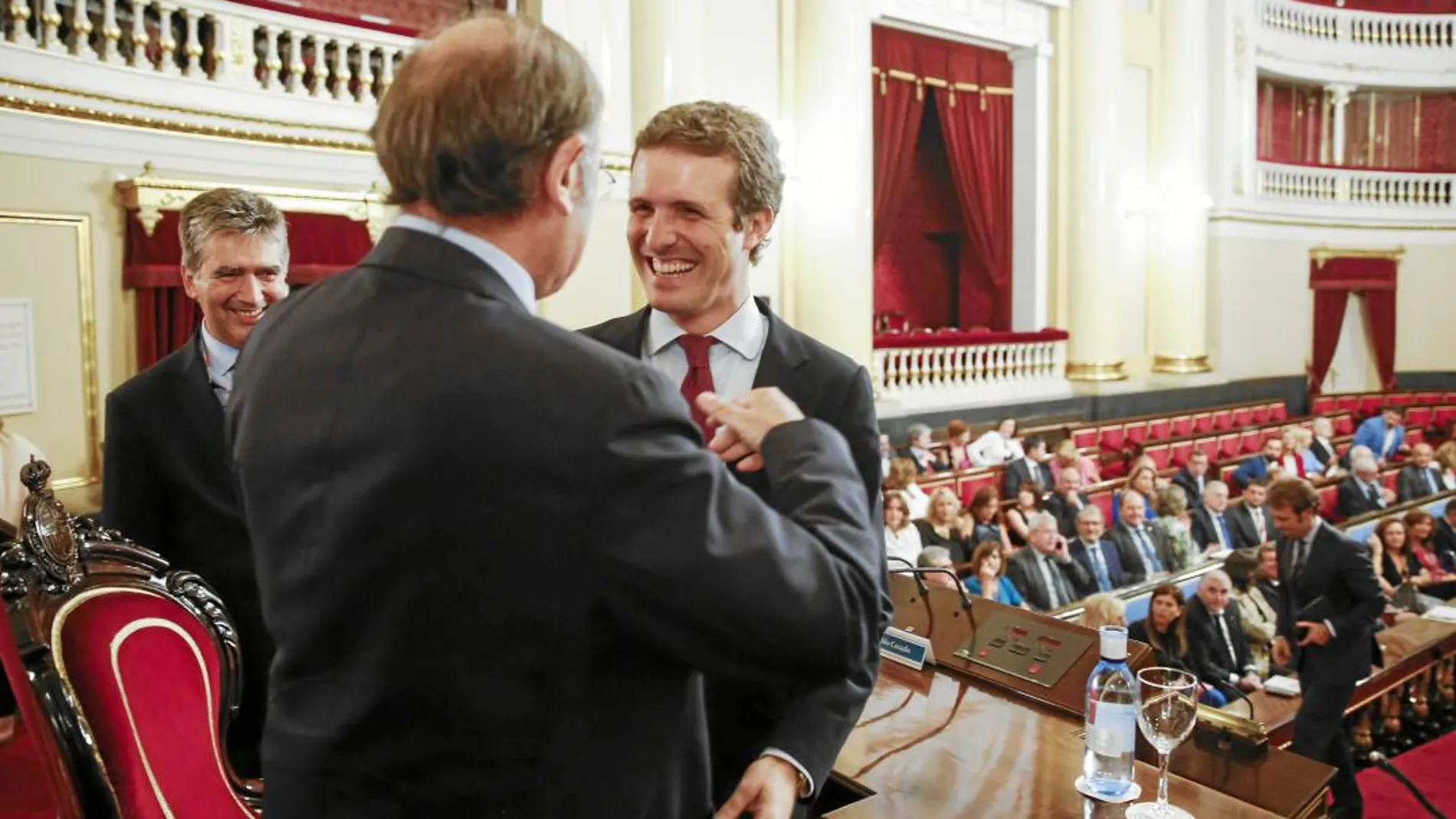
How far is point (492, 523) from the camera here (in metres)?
0.83

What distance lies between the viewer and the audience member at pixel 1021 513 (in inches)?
265

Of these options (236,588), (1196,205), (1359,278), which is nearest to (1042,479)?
(1196,205)

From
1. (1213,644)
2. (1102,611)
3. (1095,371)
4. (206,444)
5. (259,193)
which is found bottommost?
(1213,644)

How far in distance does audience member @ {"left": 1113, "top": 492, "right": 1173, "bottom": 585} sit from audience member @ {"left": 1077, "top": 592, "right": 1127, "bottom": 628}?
2190 millimetres

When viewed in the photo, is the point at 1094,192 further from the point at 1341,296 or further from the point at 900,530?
the point at 900,530

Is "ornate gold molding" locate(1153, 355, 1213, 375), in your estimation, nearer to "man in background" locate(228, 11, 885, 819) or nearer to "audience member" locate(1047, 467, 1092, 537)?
"audience member" locate(1047, 467, 1092, 537)

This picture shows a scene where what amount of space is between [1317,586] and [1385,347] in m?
12.1

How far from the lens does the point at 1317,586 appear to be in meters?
4.45

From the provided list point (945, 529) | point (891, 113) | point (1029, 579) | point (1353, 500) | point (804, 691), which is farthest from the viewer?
point (891, 113)

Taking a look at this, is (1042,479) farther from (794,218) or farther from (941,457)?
(794,218)

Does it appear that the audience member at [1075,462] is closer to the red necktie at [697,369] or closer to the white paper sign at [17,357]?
the white paper sign at [17,357]

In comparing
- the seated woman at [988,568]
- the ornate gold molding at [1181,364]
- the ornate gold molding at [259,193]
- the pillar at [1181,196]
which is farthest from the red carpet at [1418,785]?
the pillar at [1181,196]

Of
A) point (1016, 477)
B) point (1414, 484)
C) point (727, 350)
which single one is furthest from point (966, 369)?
point (727, 350)

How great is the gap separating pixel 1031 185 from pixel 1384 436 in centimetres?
404
